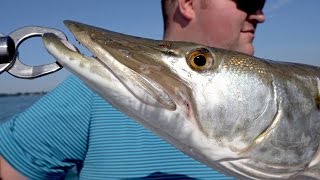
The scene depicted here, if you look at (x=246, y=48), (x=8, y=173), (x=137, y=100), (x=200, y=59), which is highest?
(x=246, y=48)

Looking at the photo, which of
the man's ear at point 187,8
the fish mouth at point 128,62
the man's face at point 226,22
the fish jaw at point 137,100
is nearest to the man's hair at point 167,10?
the man's ear at point 187,8

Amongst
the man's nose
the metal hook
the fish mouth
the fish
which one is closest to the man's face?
the man's nose

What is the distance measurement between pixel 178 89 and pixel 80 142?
1.06m

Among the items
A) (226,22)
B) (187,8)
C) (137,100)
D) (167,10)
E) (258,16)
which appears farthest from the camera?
(167,10)

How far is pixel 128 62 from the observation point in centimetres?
189

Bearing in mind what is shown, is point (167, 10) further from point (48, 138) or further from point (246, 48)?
point (48, 138)

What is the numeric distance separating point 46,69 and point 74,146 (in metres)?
0.57

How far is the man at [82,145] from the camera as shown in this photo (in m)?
2.63

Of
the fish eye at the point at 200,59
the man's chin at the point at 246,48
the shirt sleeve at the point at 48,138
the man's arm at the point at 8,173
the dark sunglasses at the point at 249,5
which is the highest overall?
the dark sunglasses at the point at 249,5

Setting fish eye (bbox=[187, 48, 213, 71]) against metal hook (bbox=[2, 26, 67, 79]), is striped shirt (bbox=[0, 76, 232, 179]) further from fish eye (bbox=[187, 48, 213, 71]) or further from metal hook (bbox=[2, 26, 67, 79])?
fish eye (bbox=[187, 48, 213, 71])

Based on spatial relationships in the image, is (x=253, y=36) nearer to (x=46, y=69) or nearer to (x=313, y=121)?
(x=313, y=121)

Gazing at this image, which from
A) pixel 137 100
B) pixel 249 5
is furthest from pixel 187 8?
pixel 137 100

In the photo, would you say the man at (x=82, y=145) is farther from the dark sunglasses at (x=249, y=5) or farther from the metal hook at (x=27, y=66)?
the dark sunglasses at (x=249, y=5)

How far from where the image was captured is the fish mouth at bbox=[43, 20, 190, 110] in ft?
6.00
